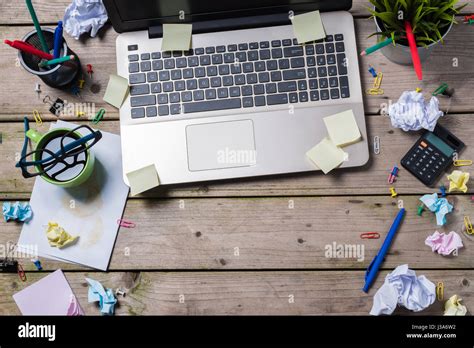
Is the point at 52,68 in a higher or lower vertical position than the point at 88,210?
higher

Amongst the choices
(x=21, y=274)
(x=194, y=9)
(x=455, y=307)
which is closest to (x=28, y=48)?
(x=194, y=9)

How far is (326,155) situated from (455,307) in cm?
35

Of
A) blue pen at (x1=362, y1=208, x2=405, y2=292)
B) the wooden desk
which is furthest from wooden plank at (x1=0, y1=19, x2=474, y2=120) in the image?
blue pen at (x1=362, y1=208, x2=405, y2=292)

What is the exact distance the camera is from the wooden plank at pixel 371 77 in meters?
0.93

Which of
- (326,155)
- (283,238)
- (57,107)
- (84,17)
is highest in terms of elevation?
(84,17)

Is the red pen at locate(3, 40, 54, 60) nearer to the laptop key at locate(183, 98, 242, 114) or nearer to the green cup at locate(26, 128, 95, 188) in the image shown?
the green cup at locate(26, 128, 95, 188)

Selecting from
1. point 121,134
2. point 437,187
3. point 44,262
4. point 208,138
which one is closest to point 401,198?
point 437,187

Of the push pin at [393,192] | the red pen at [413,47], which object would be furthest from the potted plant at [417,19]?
the push pin at [393,192]

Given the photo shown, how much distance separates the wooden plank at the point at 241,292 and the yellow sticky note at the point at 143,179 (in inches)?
6.2

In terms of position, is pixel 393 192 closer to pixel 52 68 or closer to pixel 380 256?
pixel 380 256

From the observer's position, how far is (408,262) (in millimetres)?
906

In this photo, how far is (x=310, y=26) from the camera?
0.90 metres

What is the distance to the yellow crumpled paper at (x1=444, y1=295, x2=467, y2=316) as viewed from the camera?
880 mm

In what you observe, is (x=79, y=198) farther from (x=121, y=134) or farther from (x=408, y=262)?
(x=408, y=262)
